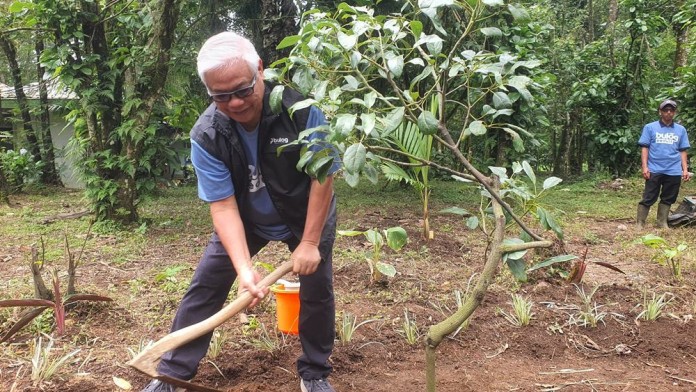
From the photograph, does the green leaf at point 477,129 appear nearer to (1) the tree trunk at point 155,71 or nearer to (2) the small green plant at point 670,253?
(2) the small green plant at point 670,253

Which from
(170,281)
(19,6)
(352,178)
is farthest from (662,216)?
(19,6)

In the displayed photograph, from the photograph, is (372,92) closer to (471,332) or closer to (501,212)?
(501,212)

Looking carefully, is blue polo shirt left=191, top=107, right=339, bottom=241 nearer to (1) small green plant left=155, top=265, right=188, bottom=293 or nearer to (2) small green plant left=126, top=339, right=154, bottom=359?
(2) small green plant left=126, top=339, right=154, bottom=359

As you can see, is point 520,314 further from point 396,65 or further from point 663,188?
point 663,188

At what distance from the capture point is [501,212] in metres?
1.89

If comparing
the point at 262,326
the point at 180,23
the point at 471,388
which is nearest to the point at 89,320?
the point at 262,326

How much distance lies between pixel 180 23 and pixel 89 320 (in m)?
5.19

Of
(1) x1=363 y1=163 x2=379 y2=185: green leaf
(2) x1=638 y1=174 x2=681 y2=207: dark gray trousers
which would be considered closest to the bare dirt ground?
(1) x1=363 y1=163 x2=379 y2=185: green leaf

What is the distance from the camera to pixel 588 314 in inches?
116

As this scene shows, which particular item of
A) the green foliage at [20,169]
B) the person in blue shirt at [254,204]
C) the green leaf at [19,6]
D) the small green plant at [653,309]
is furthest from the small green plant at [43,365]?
the green foliage at [20,169]

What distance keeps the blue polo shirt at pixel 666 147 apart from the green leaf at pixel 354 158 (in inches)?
221

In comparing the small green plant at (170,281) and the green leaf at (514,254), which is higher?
the green leaf at (514,254)

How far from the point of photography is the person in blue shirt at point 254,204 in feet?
6.36

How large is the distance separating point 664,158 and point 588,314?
12.8ft
